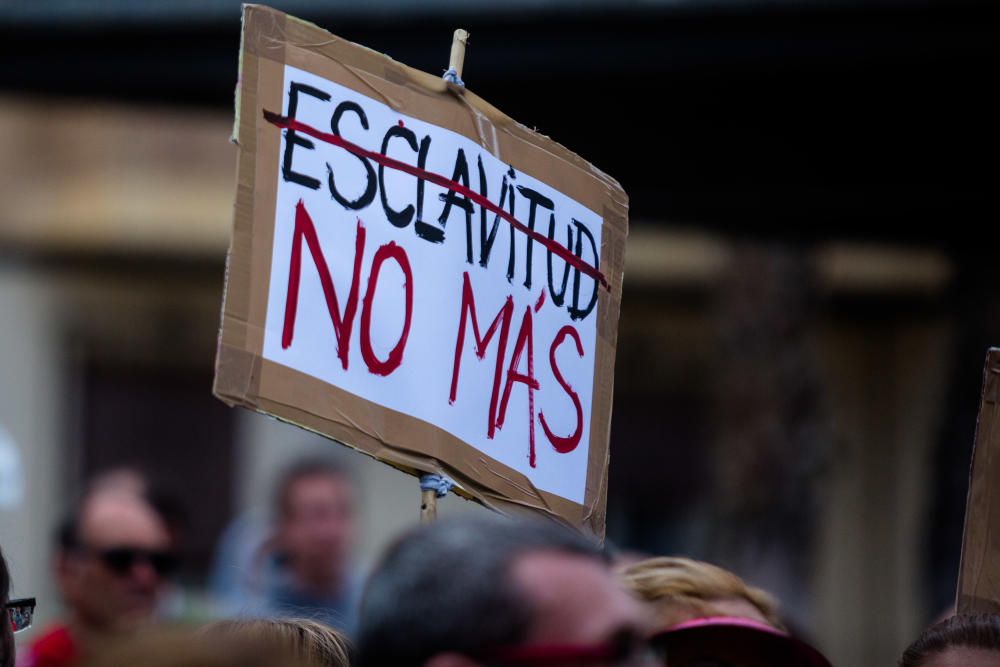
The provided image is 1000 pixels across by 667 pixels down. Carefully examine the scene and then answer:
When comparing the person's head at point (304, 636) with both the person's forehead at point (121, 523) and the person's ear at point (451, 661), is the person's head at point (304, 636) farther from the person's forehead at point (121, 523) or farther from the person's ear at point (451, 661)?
the person's forehead at point (121, 523)

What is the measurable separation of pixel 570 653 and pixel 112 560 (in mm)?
2799

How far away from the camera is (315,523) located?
509 cm

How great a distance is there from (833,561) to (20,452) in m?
6.31

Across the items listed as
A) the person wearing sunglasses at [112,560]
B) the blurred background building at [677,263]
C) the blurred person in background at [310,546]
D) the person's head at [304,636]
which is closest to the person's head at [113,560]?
the person wearing sunglasses at [112,560]

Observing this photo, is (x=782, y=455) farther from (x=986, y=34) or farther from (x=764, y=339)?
(x=986, y=34)

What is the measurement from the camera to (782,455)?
9.03 m

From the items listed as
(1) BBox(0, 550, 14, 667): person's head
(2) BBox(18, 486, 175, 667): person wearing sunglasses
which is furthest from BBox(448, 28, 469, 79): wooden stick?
(2) BBox(18, 486, 175, 667): person wearing sunglasses

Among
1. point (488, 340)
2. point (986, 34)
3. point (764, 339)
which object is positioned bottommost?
point (488, 340)

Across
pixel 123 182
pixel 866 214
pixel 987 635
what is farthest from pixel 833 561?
pixel 987 635

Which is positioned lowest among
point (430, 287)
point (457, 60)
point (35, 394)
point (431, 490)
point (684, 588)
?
point (684, 588)

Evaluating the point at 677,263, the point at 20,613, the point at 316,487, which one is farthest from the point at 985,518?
the point at 677,263

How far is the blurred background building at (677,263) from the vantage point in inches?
243

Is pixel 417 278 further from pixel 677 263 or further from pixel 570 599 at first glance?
pixel 677 263

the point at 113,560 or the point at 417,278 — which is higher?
the point at 417,278
